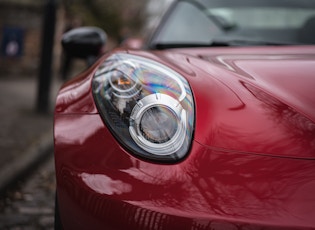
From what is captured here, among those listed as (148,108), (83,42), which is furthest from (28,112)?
(148,108)

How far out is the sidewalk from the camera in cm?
312

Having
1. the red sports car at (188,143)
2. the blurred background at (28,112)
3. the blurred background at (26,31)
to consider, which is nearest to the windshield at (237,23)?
the blurred background at (28,112)

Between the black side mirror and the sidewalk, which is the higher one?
the black side mirror

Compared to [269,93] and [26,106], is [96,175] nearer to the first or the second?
[269,93]

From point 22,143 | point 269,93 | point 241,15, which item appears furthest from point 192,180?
point 22,143

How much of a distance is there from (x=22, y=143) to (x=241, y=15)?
2.25 metres

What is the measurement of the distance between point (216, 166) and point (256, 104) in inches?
10.6

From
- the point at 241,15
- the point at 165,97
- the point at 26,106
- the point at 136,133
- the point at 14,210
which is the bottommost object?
the point at 14,210

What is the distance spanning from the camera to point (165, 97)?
4.53 feet

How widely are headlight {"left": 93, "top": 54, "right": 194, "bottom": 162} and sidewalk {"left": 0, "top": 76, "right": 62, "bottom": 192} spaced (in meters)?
1.60

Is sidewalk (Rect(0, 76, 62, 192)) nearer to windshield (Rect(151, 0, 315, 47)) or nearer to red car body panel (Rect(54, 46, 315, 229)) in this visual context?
windshield (Rect(151, 0, 315, 47))

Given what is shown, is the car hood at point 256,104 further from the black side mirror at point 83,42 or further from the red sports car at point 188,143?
the black side mirror at point 83,42

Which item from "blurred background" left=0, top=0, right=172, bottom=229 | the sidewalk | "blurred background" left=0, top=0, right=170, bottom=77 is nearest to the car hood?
"blurred background" left=0, top=0, right=172, bottom=229

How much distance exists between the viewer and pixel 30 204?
270 cm
